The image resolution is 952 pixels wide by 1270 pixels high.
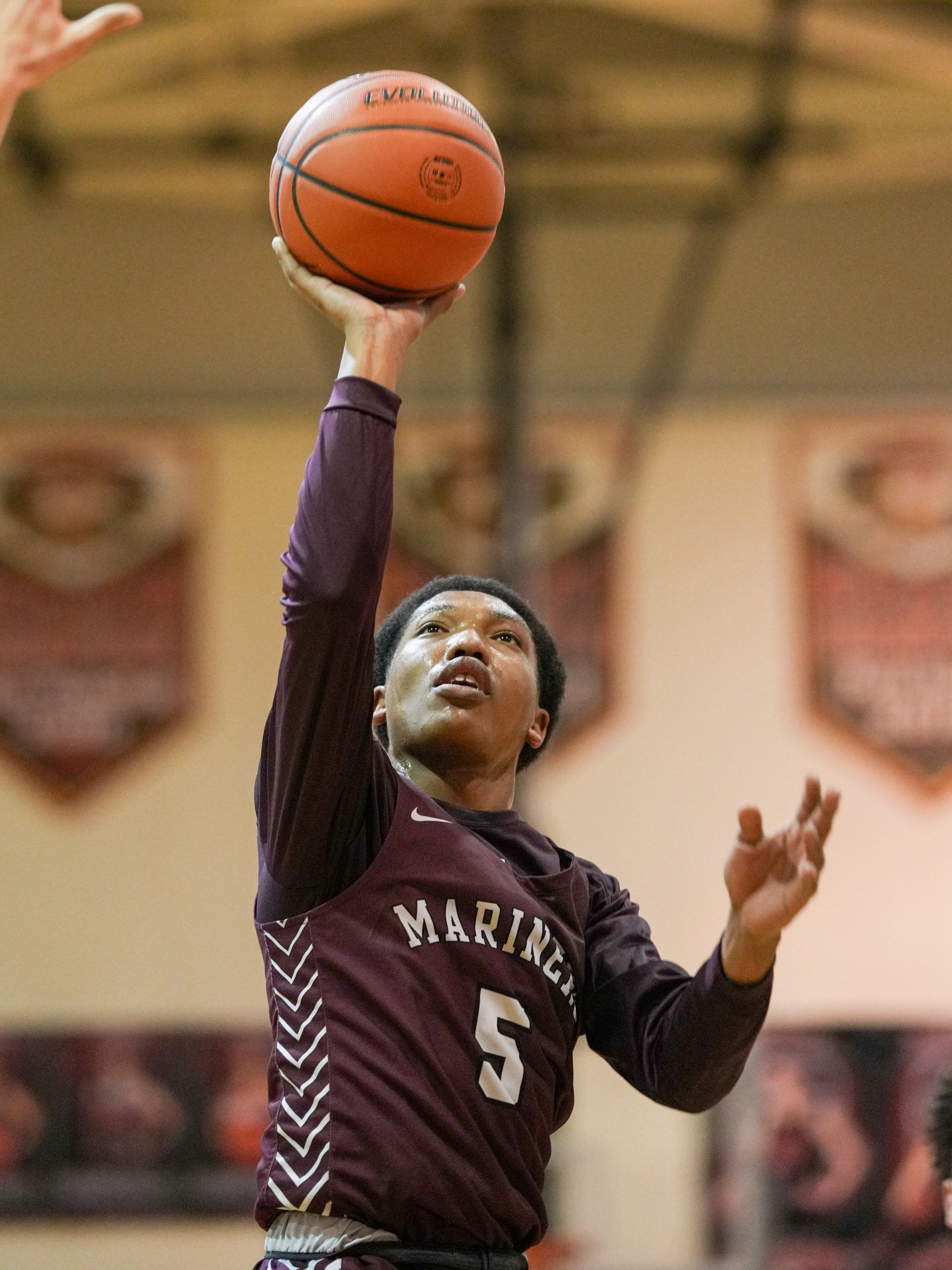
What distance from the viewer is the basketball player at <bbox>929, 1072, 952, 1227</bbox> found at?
384 cm

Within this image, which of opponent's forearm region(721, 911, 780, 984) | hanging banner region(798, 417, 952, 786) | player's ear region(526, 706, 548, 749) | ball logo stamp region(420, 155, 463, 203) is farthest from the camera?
hanging banner region(798, 417, 952, 786)

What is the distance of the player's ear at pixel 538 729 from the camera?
3137mm

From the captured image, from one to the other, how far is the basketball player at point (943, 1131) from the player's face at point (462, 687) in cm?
154

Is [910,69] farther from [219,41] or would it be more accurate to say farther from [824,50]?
[219,41]

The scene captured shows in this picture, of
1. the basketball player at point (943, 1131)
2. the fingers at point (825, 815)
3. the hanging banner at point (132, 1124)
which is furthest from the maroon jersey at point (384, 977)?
the hanging banner at point (132, 1124)

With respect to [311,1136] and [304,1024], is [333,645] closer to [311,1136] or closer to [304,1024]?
[304,1024]

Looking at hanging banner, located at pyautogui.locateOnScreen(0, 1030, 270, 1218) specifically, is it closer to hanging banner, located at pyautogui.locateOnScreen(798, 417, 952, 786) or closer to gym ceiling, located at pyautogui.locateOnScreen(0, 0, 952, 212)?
hanging banner, located at pyautogui.locateOnScreen(798, 417, 952, 786)

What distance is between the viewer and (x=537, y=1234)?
103 inches

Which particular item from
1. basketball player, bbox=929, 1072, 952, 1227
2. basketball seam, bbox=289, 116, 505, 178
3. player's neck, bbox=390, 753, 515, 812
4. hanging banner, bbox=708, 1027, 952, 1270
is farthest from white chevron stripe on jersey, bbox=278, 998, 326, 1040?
hanging banner, bbox=708, 1027, 952, 1270

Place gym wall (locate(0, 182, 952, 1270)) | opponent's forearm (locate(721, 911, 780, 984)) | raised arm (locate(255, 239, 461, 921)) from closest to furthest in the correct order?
raised arm (locate(255, 239, 461, 921)) < opponent's forearm (locate(721, 911, 780, 984)) < gym wall (locate(0, 182, 952, 1270))

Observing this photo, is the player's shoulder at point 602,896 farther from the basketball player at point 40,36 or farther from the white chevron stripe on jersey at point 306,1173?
the basketball player at point 40,36

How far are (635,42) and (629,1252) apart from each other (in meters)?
6.75

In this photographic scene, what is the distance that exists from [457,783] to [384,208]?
960 millimetres

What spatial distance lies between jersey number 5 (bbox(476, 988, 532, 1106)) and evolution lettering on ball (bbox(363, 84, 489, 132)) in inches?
57.1
